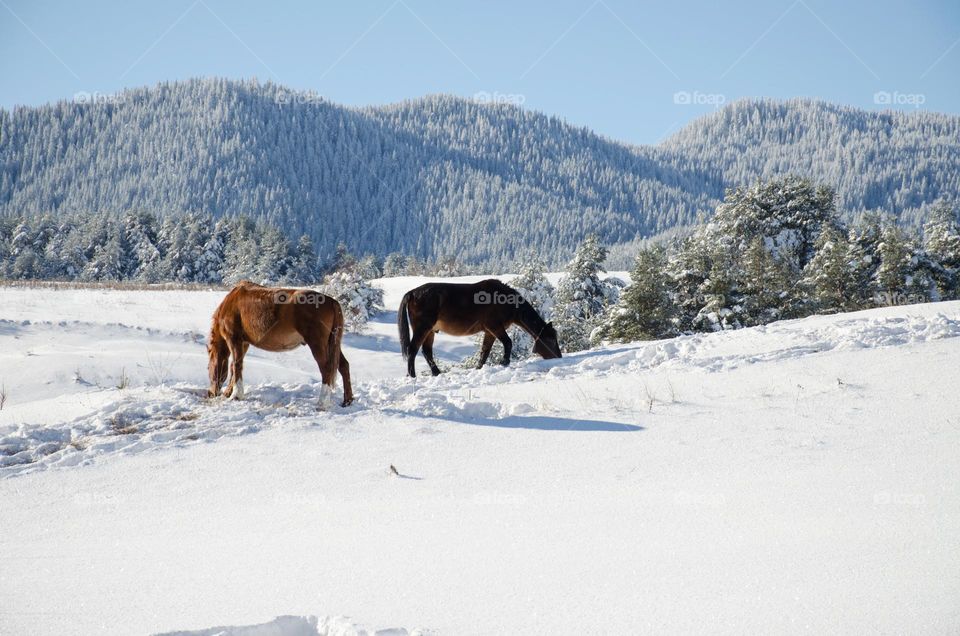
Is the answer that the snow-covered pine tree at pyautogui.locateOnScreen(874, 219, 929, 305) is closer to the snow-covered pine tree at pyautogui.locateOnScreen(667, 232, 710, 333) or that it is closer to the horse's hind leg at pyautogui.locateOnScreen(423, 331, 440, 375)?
the snow-covered pine tree at pyautogui.locateOnScreen(667, 232, 710, 333)

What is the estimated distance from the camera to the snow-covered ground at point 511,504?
248 centimetres

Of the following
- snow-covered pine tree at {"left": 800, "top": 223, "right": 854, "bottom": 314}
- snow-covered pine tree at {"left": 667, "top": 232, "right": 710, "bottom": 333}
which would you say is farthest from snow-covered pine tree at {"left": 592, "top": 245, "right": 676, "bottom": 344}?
snow-covered pine tree at {"left": 800, "top": 223, "right": 854, "bottom": 314}

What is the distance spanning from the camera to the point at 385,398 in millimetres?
7781

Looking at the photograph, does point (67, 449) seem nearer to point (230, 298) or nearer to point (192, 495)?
point (192, 495)

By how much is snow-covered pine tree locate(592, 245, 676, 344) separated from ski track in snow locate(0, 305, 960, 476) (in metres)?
15.0

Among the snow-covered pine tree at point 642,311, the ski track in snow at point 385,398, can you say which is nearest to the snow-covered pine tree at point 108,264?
the snow-covered pine tree at point 642,311

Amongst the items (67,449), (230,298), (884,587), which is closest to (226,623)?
(884,587)

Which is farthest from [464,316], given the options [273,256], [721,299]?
[273,256]

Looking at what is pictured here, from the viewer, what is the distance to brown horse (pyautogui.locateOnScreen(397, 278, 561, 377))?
1114 centimetres

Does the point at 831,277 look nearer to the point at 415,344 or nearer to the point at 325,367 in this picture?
the point at 415,344

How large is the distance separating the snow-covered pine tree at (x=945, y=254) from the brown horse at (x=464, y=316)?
33.3 metres

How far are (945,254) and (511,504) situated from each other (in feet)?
145

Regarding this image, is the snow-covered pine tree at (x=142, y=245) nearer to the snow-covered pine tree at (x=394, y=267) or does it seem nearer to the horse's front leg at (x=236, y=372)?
the snow-covered pine tree at (x=394, y=267)

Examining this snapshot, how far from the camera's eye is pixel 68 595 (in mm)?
2727
